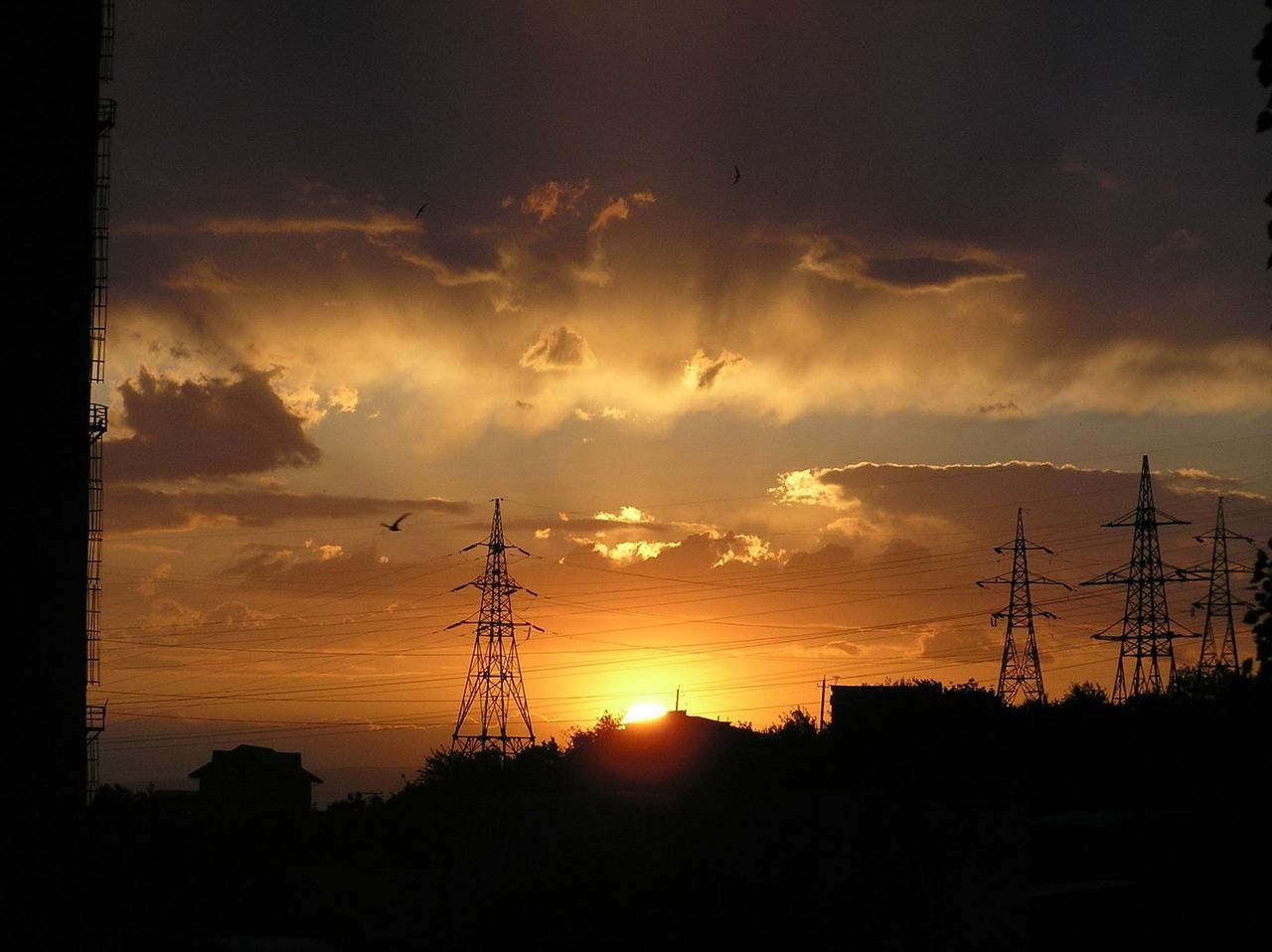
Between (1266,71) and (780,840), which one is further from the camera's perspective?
(780,840)

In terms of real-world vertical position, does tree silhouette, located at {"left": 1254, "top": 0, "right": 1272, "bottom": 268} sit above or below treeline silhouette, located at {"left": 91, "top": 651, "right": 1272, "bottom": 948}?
above

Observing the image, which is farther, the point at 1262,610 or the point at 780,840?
the point at 780,840

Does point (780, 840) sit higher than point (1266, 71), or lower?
lower

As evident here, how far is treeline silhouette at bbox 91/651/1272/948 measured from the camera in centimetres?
2772

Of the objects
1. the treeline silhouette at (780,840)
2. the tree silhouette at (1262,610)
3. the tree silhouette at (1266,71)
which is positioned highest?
the tree silhouette at (1266,71)

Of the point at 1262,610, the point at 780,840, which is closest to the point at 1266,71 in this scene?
the point at 1262,610

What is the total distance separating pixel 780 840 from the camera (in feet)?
91.5

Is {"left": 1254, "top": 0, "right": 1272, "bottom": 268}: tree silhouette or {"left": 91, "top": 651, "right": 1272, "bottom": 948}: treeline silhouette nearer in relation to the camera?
{"left": 1254, "top": 0, "right": 1272, "bottom": 268}: tree silhouette

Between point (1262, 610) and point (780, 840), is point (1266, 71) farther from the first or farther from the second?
point (780, 840)

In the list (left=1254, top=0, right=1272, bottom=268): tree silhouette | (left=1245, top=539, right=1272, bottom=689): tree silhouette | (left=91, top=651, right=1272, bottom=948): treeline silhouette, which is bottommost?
(left=91, top=651, right=1272, bottom=948): treeline silhouette

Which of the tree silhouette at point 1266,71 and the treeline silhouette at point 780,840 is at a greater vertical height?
the tree silhouette at point 1266,71

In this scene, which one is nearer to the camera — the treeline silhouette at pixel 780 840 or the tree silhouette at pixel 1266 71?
the tree silhouette at pixel 1266 71

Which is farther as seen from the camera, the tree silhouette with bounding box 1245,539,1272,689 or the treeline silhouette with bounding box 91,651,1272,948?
the treeline silhouette with bounding box 91,651,1272,948

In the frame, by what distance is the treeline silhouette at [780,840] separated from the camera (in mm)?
27719
